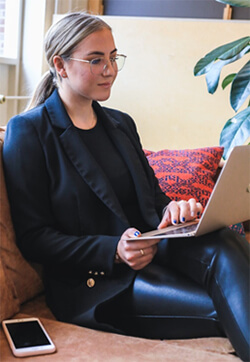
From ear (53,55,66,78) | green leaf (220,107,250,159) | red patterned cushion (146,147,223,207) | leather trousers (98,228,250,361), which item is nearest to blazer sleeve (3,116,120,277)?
leather trousers (98,228,250,361)

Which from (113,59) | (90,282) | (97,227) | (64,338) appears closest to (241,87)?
(113,59)

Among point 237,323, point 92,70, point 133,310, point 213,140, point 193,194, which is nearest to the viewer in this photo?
point 237,323

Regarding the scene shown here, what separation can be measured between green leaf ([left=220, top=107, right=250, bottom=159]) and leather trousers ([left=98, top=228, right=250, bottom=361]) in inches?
30.8

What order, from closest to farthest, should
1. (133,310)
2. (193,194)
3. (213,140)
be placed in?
(133,310)
(193,194)
(213,140)

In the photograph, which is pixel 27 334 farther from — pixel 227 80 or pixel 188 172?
pixel 227 80

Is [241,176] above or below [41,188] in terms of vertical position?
above

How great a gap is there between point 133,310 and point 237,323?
0.31 metres

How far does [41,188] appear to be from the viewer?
148 cm

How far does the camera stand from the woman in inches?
55.2

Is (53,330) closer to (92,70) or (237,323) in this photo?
(237,323)

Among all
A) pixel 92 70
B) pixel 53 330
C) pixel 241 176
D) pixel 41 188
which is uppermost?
pixel 92 70

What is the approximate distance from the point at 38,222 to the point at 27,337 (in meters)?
0.32

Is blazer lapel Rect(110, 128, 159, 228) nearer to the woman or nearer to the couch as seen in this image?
the woman

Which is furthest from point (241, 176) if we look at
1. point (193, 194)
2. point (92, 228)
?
point (193, 194)
